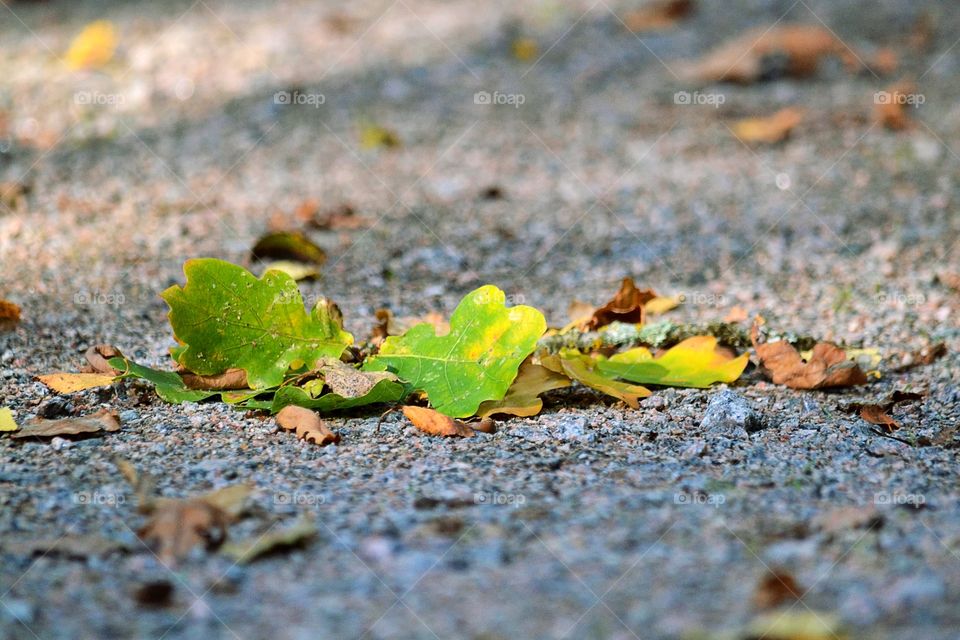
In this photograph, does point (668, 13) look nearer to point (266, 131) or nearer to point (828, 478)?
point (266, 131)

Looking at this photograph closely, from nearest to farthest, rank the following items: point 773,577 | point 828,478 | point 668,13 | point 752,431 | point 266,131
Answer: point 773,577
point 828,478
point 752,431
point 266,131
point 668,13

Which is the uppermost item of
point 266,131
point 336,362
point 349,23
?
point 349,23

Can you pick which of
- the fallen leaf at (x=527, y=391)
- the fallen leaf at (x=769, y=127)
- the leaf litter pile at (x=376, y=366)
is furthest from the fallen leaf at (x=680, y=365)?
the fallen leaf at (x=769, y=127)

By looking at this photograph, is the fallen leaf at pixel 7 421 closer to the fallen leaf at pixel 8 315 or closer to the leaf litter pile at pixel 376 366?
the leaf litter pile at pixel 376 366

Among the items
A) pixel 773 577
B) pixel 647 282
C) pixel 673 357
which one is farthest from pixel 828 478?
pixel 647 282

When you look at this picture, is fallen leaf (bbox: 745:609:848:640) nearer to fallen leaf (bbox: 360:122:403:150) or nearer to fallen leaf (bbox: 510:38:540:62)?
fallen leaf (bbox: 360:122:403:150)
